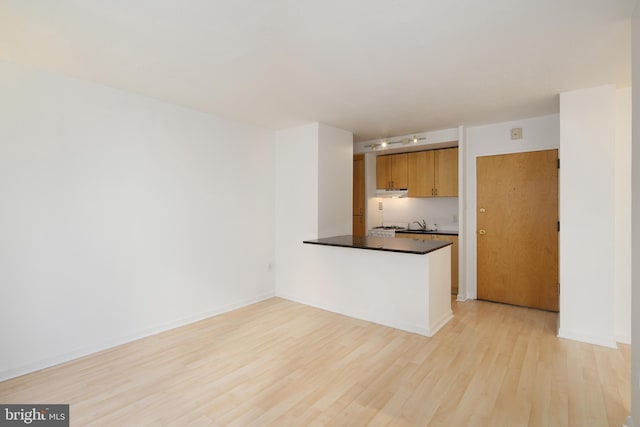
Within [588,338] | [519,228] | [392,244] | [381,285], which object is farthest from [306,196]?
[588,338]

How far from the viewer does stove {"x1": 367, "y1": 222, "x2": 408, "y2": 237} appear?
18.1 ft

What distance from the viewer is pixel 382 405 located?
2160mm

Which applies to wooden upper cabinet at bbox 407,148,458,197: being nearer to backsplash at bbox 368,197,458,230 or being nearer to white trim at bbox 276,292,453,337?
backsplash at bbox 368,197,458,230

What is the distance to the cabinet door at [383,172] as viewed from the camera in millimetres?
5734

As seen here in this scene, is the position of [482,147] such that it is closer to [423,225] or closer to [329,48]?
[423,225]

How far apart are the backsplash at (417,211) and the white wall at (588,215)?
2218mm

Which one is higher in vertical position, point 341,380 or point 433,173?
point 433,173

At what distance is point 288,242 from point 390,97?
248cm

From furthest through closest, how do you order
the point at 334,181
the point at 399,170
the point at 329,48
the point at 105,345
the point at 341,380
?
the point at 399,170 → the point at 334,181 → the point at 105,345 → the point at 341,380 → the point at 329,48

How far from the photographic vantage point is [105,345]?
3.01 metres

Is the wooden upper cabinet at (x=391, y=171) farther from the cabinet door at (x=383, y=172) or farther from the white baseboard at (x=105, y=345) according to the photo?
the white baseboard at (x=105, y=345)

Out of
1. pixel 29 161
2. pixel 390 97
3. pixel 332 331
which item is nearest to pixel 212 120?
pixel 29 161

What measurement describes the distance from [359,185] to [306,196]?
174 centimetres

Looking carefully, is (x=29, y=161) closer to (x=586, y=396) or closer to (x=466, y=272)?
(x=586, y=396)
